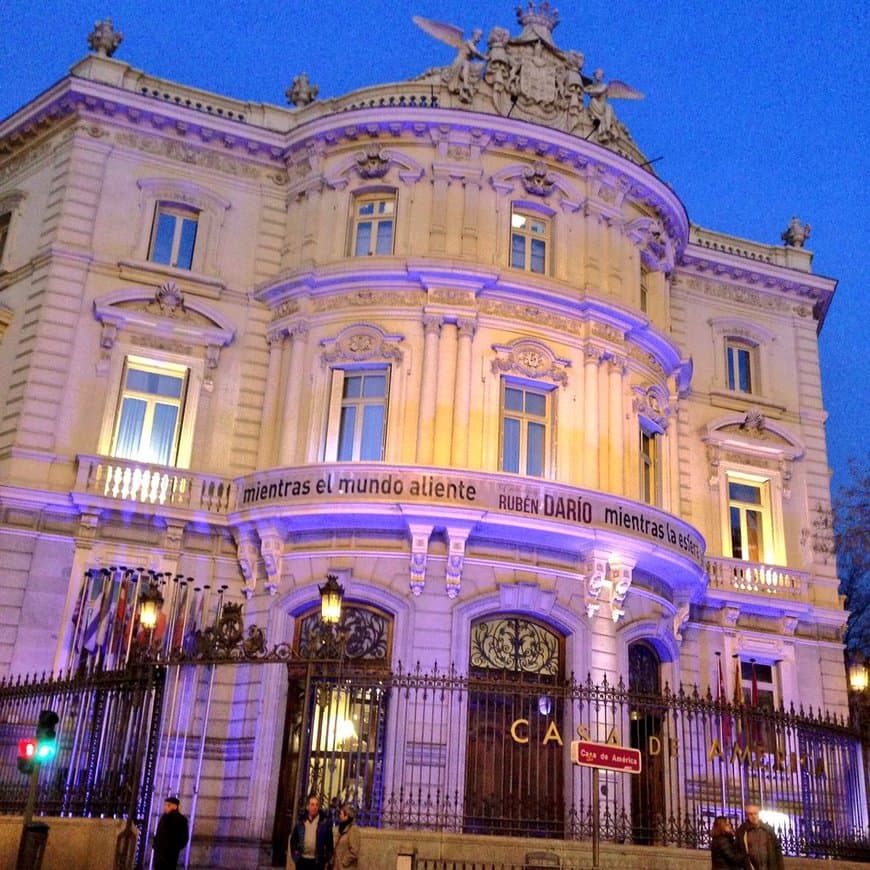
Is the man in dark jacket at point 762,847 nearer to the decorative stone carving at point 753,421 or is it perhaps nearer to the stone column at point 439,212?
the stone column at point 439,212

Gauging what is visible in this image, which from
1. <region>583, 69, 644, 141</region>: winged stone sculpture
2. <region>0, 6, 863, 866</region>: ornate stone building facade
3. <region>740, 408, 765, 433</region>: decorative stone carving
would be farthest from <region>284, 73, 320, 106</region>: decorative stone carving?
<region>740, 408, 765, 433</region>: decorative stone carving

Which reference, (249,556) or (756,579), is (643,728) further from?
(249,556)

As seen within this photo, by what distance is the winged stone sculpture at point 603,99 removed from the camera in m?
26.4

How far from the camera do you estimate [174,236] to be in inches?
988

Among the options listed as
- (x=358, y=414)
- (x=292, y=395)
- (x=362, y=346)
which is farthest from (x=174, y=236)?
(x=358, y=414)

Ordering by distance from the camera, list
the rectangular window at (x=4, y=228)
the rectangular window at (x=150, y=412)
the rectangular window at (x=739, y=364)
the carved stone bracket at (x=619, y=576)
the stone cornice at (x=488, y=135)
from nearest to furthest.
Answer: the carved stone bracket at (x=619, y=576), the rectangular window at (x=150, y=412), the stone cornice at (x=488, y=135), the rectangular window at (x=4, y=228), the rectangular window at (x=739, y=364)

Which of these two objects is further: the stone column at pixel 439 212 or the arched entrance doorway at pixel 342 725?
the stone column at pixel 439 212

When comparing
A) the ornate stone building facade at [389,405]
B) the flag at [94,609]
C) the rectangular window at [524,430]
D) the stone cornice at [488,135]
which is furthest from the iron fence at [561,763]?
the stone cornice at [488,135]

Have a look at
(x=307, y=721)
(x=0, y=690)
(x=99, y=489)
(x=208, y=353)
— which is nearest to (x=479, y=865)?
(x=307, y=721)

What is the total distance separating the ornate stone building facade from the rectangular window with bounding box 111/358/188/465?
0.20 ft

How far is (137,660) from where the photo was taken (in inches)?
627

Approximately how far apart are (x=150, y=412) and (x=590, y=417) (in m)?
9.54

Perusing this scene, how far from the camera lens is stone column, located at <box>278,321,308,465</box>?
22875 millimetres

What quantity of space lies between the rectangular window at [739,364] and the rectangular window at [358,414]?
10757 mm
